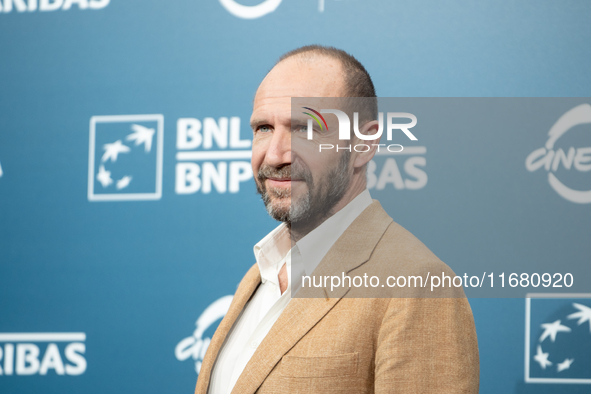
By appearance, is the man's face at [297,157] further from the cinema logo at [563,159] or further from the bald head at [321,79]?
the cinema logo at [563,159]

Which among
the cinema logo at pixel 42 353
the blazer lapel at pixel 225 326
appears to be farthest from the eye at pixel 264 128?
the cinema logo at pixel 42 353

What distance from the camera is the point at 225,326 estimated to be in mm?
1097

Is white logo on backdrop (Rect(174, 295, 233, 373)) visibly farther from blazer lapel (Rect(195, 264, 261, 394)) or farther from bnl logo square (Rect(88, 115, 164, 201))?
blazer lapel (Rect(195, 264, 261, 394))

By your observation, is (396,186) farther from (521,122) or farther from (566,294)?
(566,294)

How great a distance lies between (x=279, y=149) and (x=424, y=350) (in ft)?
1.50

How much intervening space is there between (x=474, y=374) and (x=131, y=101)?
1.69m

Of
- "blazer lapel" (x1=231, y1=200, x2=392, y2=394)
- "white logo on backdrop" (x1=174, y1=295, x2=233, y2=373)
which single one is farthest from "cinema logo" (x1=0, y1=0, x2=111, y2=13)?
"blazer lapel" (x1=231, y1=200, x2=392, y2=394)

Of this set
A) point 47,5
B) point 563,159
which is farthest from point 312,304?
point 47,5

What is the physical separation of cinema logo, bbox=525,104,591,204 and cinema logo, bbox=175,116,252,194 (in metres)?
0.99

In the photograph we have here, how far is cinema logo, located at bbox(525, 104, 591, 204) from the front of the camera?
1.48 metres

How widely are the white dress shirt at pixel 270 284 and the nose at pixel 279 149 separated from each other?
148 mm

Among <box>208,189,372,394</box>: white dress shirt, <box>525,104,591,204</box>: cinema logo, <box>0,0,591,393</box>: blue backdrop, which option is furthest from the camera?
<box>0,0,591,393</box>: blue backdrop

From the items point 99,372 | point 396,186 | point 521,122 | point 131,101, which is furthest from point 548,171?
point 99,372

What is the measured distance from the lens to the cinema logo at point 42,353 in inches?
80.4
